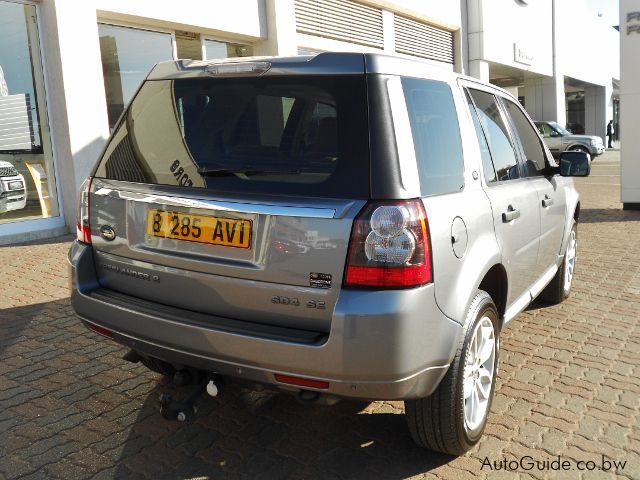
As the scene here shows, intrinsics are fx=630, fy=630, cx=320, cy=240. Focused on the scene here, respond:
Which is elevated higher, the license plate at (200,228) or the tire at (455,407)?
the license plate at (200,228)

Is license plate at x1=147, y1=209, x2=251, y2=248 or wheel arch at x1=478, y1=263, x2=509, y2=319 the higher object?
license plate at x1=147, y1=209, x2=251, y2=248

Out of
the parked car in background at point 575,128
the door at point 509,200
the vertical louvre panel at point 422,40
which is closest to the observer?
the door at point 509,200

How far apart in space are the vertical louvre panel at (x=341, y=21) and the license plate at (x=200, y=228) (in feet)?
32.4

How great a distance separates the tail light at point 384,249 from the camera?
2.33 metres

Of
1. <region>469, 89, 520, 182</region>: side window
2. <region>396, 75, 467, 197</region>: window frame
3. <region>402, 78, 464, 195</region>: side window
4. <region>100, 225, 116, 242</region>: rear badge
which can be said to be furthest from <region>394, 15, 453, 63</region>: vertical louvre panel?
<region>100, 225, 116, 242</region>: rear badge

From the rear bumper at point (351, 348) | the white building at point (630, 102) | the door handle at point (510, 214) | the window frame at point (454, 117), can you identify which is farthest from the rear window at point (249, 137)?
the white building at point (630, 102)

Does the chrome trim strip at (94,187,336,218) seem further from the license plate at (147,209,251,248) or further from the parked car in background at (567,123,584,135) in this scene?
the parked car in background at (567,123,584,135)

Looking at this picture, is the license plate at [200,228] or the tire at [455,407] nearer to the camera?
the license plate at [200,228]

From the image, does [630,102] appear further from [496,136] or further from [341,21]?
[496,136]

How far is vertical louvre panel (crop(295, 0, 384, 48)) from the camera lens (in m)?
12.0

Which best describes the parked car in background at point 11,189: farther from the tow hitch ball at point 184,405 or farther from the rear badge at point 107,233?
the tow hitch ball at point 184,405

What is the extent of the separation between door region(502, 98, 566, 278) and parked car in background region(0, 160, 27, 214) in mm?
6699

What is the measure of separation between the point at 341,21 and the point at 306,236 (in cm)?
1171

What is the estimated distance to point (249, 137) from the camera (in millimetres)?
2654
